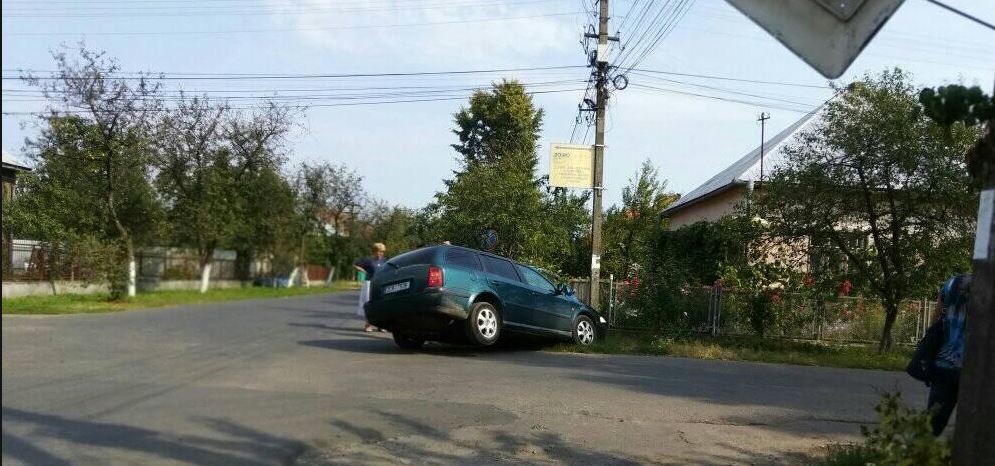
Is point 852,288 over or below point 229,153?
below

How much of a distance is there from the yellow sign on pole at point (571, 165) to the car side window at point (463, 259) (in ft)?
17.1

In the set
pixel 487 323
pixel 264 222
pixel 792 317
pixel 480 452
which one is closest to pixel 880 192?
pixel 792 317

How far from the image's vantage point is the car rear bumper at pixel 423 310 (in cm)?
1029

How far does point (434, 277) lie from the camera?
10.4 m

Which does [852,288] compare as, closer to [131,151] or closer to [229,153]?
[131,151]

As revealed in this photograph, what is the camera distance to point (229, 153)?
3312 centimetres

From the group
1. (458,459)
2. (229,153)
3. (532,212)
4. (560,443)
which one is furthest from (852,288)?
(229,153)

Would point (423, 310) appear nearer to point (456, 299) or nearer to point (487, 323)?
point (456, 299)

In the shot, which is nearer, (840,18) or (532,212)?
(840,18)

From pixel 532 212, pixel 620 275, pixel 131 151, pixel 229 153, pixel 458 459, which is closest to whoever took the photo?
pixel 458 459

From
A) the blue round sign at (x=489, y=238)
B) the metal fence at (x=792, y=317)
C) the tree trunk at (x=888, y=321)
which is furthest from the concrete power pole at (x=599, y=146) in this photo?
the tree trunk at (x=888, y=321)

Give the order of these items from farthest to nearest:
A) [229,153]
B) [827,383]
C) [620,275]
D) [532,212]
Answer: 1. [229,153]
2. [620,275]
3. [532,212]
4. [827,383]

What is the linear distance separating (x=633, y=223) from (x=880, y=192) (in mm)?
10677

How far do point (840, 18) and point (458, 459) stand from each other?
12.1 ft
